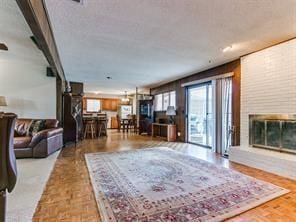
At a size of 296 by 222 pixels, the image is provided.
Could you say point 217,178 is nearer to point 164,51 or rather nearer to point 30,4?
point 164,51

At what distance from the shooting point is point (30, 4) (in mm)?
1845

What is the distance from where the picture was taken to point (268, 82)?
153 inches

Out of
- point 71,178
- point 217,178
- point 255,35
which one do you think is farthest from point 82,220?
point 255,35

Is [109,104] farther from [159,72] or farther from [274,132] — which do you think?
[274,132]

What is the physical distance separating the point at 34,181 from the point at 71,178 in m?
0.54

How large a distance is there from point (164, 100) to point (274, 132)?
539 centimetres

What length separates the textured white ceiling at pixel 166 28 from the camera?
237 cm

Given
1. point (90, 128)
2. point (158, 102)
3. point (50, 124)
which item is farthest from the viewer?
point (158, 102)

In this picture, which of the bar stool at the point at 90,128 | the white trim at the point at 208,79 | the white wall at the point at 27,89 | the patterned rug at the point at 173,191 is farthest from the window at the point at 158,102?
the patterned rug at the point at 173,191

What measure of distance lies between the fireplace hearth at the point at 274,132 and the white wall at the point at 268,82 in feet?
0.37

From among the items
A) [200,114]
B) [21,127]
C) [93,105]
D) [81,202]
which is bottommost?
[81,202]

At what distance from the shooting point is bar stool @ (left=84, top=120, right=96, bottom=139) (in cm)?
804

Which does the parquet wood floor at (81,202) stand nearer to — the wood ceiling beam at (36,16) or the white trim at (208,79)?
the wood ceiling beam at (36,16)

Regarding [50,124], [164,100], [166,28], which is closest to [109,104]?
[164,100]
